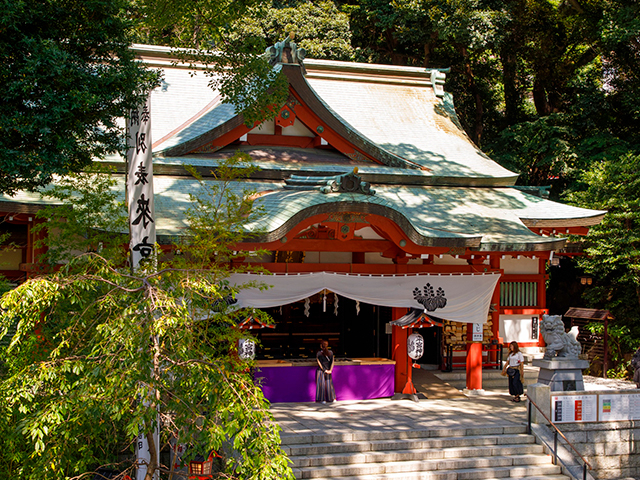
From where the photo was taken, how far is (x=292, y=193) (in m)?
11.0

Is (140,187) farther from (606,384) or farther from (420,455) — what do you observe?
(606,384)

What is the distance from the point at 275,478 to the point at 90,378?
1.61 meters

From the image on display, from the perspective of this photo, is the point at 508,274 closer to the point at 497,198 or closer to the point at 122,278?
the point at 497,198

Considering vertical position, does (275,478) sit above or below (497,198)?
below

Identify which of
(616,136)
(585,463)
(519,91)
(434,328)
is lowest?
(585,463)

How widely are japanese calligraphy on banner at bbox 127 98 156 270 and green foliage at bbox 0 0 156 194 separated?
25 cm

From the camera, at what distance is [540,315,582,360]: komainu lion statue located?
11.0 m

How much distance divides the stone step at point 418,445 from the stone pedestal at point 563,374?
1.18 meters

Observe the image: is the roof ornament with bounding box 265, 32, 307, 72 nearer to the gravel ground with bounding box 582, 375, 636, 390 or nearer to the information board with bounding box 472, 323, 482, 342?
the information board with bounding box 472, 323, 482, 342

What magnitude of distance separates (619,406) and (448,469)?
3.66m

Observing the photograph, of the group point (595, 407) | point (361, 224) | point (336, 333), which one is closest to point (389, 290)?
point (361, 224)

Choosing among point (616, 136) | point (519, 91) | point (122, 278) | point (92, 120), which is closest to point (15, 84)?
point (92, 120)

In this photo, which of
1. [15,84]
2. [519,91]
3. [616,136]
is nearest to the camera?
[15,84]

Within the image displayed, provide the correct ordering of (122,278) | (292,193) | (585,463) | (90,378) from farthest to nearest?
(292,193), (585,463), (122,278), (90,378)
